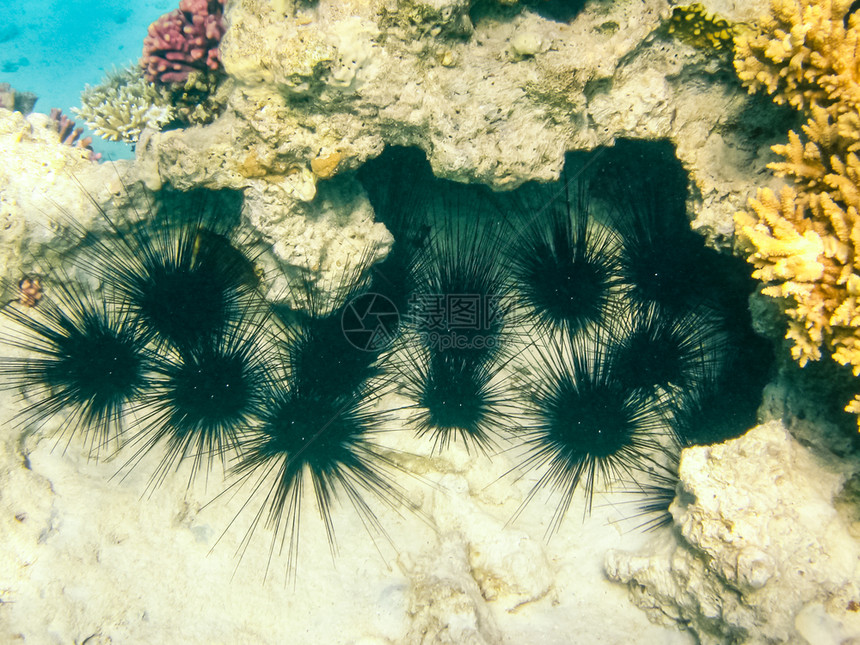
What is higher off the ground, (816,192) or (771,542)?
(816,192)

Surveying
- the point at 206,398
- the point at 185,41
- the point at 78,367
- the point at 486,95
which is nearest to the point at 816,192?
the point at 486,95

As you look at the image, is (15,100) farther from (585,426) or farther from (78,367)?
(585,426)

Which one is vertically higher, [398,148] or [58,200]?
[398,148]

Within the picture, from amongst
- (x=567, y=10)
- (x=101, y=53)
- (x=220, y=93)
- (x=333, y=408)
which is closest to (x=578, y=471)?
(x=333, y=408)

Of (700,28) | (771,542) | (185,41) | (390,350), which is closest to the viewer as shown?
(771,542)

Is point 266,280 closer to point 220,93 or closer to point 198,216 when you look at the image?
point 198,216

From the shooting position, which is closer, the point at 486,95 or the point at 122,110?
the point at 486,95
